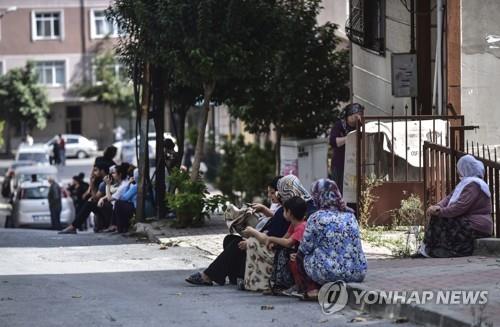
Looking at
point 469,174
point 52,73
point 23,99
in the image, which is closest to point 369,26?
point 469,174

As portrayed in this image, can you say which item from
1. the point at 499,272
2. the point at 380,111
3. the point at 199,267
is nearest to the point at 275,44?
the point at 380,111

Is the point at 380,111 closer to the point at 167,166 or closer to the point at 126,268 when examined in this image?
the point at 167,166

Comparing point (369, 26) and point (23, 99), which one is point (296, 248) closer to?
point (369, 26)

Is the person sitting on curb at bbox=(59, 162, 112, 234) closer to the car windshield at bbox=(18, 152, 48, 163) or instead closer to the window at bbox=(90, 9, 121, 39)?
the car windshield at bbox=(18, 152, 48, 163)

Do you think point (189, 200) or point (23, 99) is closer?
point (189, 200)

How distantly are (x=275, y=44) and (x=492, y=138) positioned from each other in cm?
397

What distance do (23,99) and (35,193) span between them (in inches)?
1464

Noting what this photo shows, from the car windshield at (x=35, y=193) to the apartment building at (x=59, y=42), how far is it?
3826 cm

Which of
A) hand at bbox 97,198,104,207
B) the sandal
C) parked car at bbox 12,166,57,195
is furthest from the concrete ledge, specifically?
parked car at bbox 12,166,57,195

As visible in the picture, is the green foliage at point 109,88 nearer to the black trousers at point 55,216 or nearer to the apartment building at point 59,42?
the apartment building at point 59,42

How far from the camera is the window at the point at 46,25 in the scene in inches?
2876

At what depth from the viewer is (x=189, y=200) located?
18.8 metres

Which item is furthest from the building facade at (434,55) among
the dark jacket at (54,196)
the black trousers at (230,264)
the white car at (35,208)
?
the white car at (35,208)

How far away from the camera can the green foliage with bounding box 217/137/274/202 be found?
106 ft
